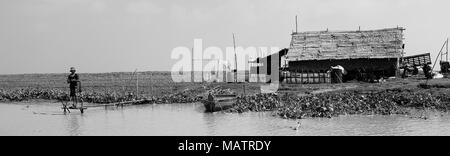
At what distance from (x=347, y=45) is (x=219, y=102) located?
16.4 m

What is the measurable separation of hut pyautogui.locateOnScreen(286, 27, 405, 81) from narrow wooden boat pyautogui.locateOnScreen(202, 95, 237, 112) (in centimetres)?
1277

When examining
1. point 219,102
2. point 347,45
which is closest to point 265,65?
point 347,45

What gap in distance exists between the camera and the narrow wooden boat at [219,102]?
72.5 feet

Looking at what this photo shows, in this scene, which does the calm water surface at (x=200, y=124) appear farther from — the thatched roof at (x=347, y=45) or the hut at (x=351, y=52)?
the thatched roof at (x=347, y=45)

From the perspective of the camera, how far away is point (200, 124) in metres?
18.8

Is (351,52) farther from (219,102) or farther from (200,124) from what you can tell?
(200,124)

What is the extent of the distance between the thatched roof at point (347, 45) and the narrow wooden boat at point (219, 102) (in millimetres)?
14314

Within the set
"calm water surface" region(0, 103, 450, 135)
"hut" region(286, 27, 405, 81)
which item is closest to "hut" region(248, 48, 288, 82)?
"hut" region(286, 27, 405, 81)

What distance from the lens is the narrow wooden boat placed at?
2211 centimetres

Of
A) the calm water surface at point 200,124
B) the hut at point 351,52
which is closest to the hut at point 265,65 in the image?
the hut at point 351,52

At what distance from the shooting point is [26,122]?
20.9 metres
